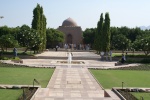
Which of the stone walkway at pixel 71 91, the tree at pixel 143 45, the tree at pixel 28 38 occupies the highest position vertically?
the tree at pixel 28 38

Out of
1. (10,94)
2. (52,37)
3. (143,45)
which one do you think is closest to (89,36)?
(52,37)

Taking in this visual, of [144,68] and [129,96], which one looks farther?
[144,68]

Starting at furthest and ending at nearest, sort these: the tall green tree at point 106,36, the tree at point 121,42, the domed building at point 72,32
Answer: the domed building at point 72,32
the tree at point 121,42
the tall green tree at point 106,36

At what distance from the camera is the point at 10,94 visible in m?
11.1

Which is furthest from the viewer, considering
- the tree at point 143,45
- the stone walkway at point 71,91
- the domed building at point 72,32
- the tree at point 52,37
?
the domed building at point 72,32

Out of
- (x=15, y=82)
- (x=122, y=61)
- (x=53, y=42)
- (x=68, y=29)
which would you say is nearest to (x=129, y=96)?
(x=15, y=82)

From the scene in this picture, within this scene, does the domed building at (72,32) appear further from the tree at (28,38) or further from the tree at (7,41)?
the tree at (7,41)

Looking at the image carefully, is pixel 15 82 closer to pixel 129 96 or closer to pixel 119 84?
pixel 119 84

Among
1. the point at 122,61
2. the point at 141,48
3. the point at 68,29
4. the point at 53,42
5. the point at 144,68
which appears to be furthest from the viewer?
the point at 68,29

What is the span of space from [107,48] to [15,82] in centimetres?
2354

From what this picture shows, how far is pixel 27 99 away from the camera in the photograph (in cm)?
987

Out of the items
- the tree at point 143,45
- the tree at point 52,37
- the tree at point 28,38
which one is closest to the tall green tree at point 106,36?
the tree at point 143,45

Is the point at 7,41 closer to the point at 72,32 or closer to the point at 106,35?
the point at 106,35

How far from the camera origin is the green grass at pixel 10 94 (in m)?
10.6
